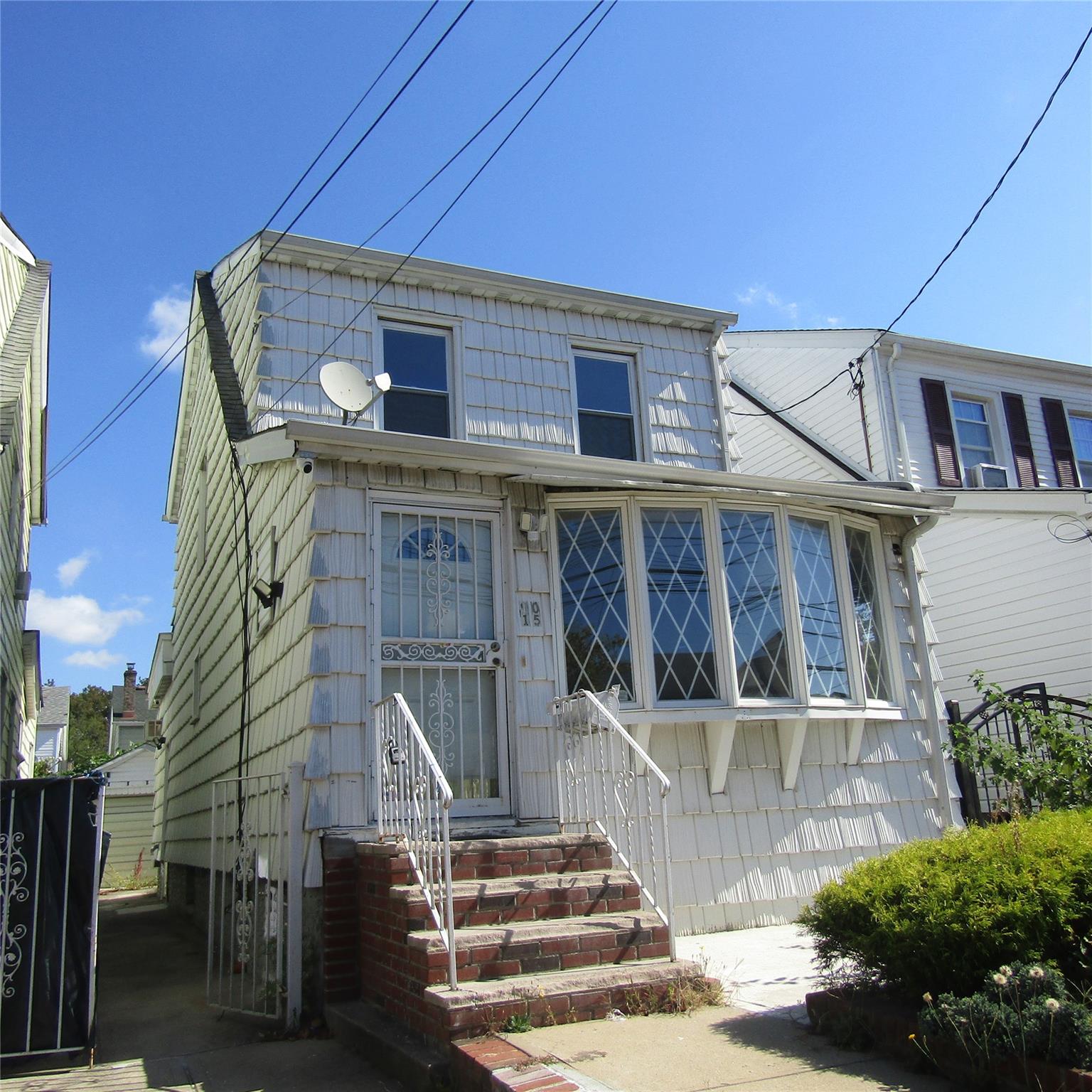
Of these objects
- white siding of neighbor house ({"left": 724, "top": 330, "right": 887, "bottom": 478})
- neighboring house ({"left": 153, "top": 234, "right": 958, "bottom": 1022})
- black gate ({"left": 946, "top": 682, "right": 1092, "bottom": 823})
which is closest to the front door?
neighboring house ({"left": 153, "top": 234, "right": 958, "bottom": 1022})

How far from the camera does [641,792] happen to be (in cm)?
718

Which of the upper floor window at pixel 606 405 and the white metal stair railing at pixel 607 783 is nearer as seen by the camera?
the white metal stair railing at pixel 607 783

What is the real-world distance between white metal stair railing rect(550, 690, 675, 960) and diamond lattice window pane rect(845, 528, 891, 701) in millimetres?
2477

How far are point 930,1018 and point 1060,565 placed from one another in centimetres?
1025

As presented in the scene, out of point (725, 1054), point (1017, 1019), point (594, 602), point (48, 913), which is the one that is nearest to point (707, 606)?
point (594, 602)

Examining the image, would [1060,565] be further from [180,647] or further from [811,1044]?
[180,647]

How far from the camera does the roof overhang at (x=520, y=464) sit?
669 cm

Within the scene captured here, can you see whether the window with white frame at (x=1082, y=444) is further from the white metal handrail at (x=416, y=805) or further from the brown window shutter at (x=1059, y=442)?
the white metal handrail at (x=416, y=805)

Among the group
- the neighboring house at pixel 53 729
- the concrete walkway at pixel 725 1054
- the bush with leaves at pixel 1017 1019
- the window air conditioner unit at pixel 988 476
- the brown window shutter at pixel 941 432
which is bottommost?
the concrete walkway at pixel 725 1054

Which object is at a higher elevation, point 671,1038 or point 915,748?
point 915,748

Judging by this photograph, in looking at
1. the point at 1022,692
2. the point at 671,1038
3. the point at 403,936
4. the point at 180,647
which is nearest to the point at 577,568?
the point at 403,936

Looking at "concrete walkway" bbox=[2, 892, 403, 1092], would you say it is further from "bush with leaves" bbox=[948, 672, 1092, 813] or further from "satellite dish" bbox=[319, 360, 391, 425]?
"bush with leaves" bbox=[948, 672, 1092, 813]

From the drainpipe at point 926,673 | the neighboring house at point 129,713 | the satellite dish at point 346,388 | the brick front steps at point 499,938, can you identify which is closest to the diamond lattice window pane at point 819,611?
the drainpipe at point 926,673

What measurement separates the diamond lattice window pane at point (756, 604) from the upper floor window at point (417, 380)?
9.33 feet
